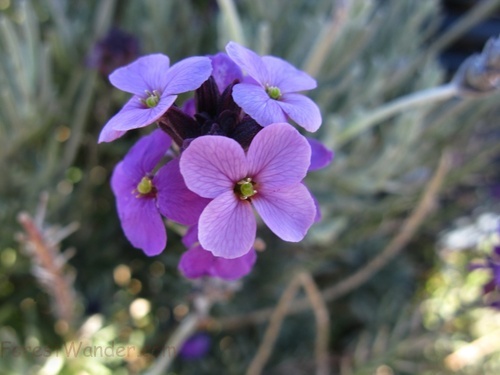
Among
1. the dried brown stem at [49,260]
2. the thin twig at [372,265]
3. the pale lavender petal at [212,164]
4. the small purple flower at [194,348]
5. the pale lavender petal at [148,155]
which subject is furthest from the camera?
the small purple flower at [194,348]

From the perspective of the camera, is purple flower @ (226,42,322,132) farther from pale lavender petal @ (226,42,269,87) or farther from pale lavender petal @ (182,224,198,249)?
pale lavender petal @ (182,224,198,249)

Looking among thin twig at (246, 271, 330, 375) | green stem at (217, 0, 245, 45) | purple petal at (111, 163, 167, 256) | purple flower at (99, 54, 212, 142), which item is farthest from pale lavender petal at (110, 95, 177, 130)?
thin twig at (246, 271, 330, 375)

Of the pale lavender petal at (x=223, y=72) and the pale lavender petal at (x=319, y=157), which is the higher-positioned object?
the pale lavender petal at (x=223, y=72)

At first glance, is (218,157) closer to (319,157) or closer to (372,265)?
(319,157)

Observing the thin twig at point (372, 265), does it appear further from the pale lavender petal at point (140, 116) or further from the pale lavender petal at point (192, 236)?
the pale lavender petal at point (140, 116)

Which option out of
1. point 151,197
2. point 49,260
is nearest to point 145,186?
point 151,197

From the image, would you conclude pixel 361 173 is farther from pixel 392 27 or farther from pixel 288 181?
pixel 288 181

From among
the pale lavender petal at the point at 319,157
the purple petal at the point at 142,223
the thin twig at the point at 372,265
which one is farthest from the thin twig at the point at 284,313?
the purple petal at the point at 142,223
